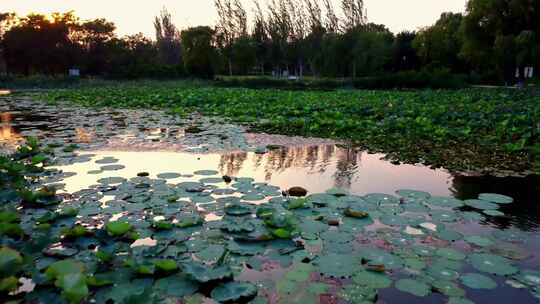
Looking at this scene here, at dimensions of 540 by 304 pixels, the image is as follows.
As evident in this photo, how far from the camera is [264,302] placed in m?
2.13

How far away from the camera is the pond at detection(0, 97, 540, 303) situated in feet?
7.60

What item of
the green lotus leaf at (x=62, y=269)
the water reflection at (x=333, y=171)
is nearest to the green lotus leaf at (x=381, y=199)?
the water reflection at (x=333, y=171)

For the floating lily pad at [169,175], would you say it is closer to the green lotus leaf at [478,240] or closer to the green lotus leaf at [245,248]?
the green lotus leaf at [245,248]

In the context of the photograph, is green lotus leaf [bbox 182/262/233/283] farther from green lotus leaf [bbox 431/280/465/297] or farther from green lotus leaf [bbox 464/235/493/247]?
green lotus leaf [bbox 464/235/493/247]

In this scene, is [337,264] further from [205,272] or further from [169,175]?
[169,175]

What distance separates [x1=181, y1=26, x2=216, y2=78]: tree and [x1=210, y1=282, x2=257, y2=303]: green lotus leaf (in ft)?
120

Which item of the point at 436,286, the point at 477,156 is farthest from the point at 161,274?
the point at 477,156

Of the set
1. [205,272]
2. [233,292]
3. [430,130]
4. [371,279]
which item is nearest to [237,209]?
[205,272]

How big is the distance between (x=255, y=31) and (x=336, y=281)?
38970mm

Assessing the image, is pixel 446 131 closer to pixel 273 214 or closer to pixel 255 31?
pixel 273 214

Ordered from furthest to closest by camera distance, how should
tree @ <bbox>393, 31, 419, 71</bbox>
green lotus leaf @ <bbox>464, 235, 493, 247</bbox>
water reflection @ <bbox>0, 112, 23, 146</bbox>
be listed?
1. tree @ <bbox>393, 31, 419, 71</bbox>
2. water reflection @ <bbox>0, 112, 23, 146</bbox>
3. green lotus leaf @ <bbox>464, 235, 493, 247</bbox>

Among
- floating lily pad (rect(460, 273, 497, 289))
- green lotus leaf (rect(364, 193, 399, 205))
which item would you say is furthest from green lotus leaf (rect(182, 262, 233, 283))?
green lotus leaf (rect(364, 193, 399, 205))

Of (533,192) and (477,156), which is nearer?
(533,192)

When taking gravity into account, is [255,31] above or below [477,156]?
above
